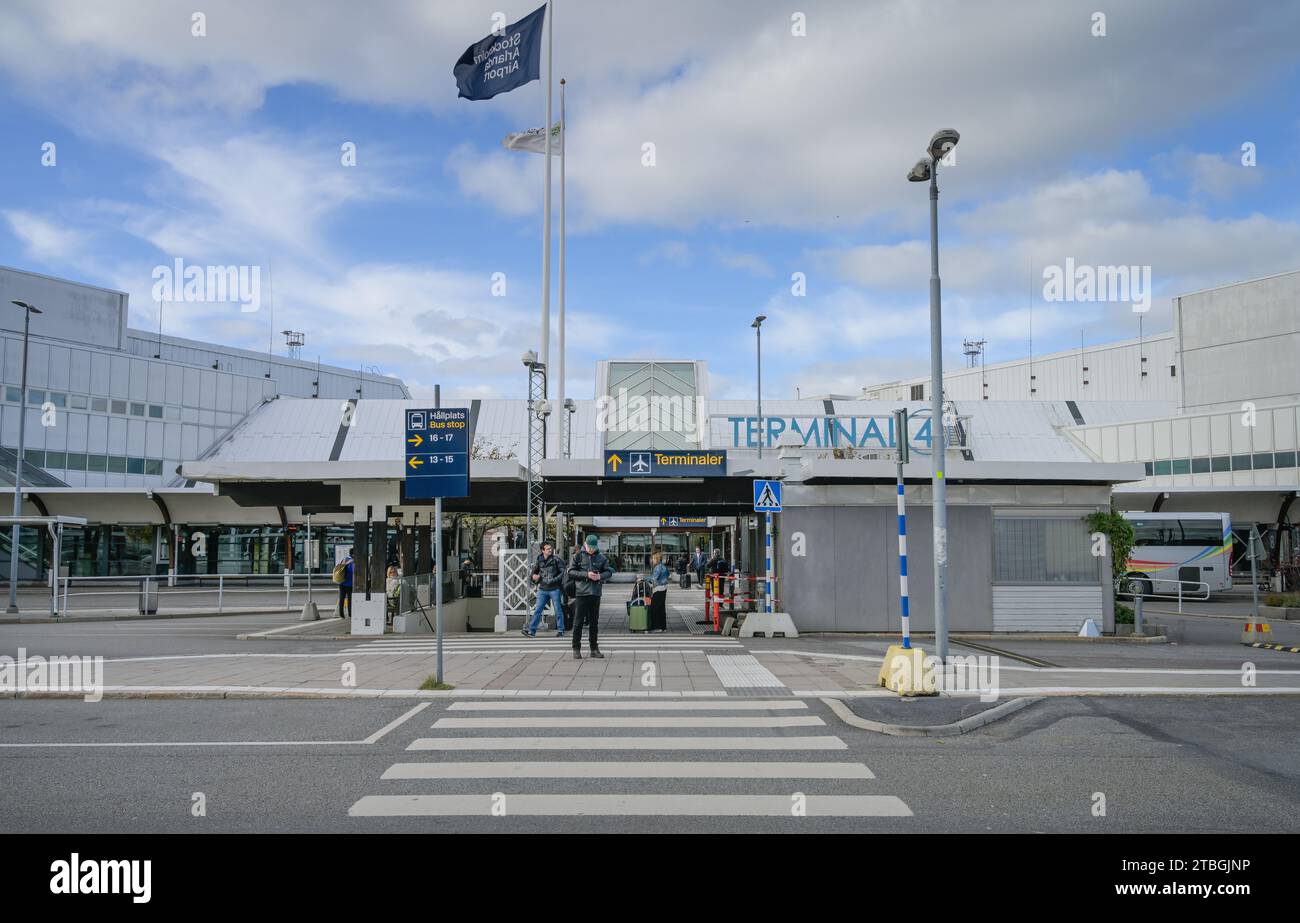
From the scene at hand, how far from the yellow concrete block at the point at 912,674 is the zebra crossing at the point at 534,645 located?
17.5ft

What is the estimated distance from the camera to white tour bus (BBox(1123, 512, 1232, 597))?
119ft

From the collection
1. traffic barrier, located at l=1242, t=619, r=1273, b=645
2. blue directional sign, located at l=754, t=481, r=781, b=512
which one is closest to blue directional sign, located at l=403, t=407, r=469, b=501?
blue directional sign, located at l=754, t=481, r=781, b=512

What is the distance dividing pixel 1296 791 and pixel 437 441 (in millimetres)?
9402

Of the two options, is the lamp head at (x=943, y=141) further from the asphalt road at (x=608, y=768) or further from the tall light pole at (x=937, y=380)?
the asphalt road at (x=608, y=768)

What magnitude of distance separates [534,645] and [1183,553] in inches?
1200

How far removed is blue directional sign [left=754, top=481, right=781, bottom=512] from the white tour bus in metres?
24.2

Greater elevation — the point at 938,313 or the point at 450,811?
the point at 938,313

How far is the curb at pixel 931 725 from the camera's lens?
9.09m

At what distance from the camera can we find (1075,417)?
185ft

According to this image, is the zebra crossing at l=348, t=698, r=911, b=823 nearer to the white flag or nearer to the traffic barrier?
the traffic barrier

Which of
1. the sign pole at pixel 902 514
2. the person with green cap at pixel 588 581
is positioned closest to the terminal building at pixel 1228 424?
the sign pole at pixel 902 514
